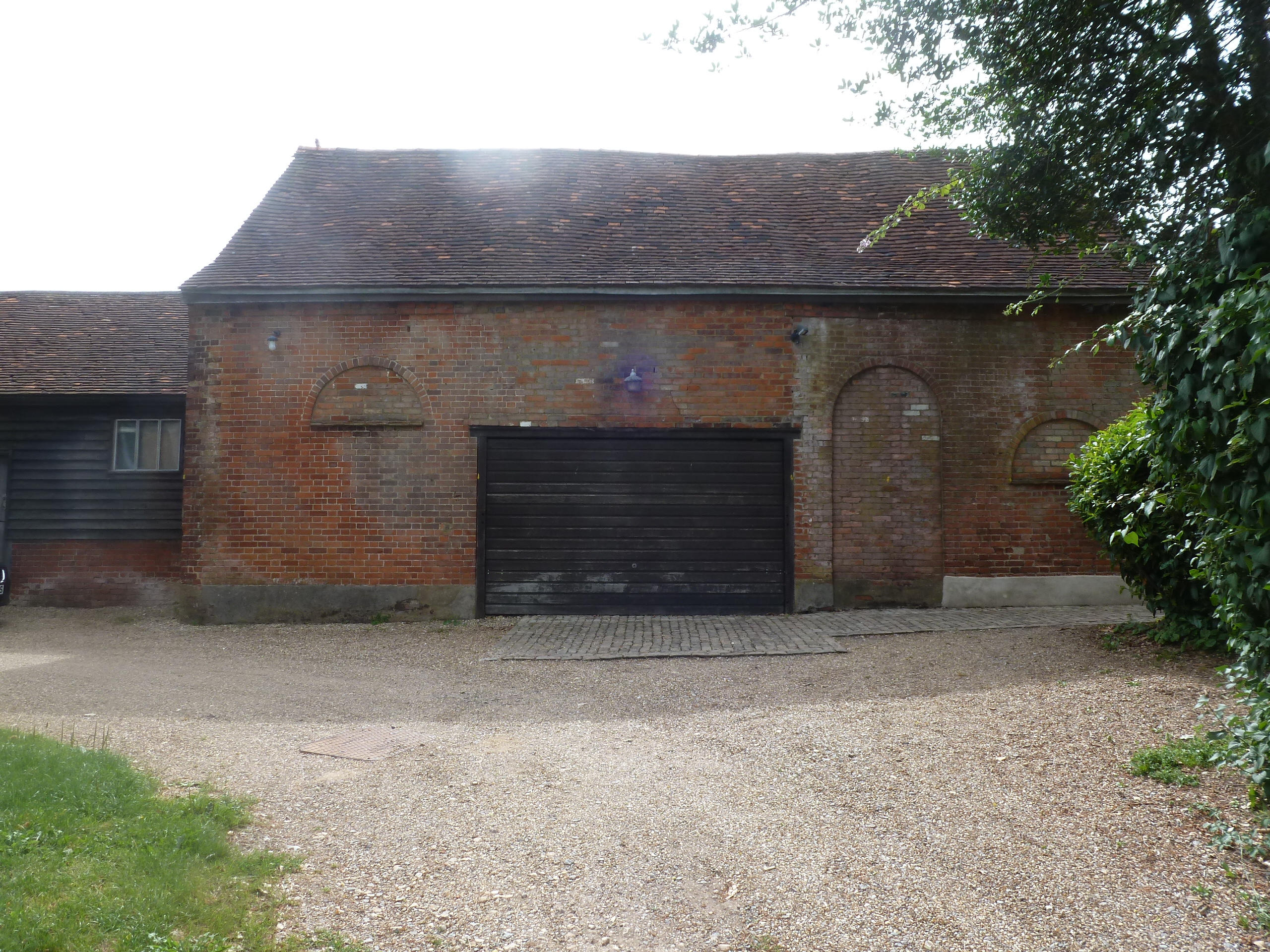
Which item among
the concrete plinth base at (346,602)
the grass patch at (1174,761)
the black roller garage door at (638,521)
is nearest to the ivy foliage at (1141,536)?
the grass patch at (1174,761)

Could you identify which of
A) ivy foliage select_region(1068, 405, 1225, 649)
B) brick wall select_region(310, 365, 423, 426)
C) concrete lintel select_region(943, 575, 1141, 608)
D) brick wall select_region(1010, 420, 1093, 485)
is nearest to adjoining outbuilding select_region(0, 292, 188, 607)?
brick wall select_region(310, 365, 423, 426)

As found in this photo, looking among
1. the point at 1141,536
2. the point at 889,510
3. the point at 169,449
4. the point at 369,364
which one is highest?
the point at 369,364

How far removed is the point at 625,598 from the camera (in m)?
10.5

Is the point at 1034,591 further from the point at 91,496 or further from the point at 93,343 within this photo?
the point at 93,343

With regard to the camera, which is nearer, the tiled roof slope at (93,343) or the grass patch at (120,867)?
the grass patch at (120,867)

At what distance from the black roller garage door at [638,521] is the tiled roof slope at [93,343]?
5.79 metres

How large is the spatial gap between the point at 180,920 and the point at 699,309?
883 cm

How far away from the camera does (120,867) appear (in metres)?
3.26

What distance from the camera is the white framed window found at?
1231 cm

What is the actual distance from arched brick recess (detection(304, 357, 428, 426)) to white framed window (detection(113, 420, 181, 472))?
3295 mm

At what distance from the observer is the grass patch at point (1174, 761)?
13.5 ft

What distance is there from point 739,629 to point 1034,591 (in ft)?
13.3

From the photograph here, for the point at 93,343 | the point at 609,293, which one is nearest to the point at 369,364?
the point at 609,293

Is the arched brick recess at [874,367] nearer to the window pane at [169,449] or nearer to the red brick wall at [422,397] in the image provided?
the red brick wall at [422,397]
